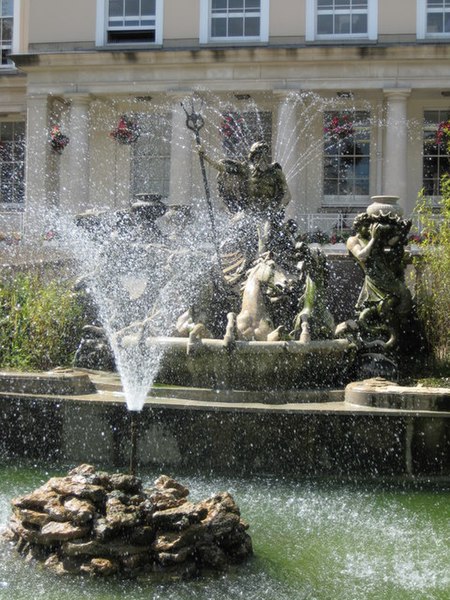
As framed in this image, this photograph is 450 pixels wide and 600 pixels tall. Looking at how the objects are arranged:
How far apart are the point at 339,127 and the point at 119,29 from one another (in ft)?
25.9

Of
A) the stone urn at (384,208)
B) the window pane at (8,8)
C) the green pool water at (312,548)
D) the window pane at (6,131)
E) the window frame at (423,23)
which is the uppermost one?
the window pane at (8,8)

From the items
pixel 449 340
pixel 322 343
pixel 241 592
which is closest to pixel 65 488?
pixel 241 592

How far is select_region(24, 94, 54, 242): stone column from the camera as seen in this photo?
26359 mm

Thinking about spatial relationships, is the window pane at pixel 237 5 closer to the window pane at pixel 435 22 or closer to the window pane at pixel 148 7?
the window pane at pixel 148 7

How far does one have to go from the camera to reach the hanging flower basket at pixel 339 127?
24.8 metres

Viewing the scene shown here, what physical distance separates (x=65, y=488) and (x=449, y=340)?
7118 mm

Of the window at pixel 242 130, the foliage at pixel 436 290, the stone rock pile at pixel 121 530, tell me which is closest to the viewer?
the stone rock pile at pixel 121 530

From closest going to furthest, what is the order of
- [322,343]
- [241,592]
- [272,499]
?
[241,592], [272,499], [322,343]

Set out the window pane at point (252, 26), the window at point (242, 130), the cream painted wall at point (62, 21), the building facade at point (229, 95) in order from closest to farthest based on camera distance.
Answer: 1. the window at point (242, 130)
2. the building facade at point (229, 95)
3. the window pane at point (252, 26)
4. the cream painted wall at point (62, 21)

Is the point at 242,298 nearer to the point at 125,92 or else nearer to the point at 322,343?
the point at 322,343

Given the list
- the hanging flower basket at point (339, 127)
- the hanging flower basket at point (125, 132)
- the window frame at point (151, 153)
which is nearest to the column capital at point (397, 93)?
the hanging flower basket at point (339, 127)

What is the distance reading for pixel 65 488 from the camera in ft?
19.9

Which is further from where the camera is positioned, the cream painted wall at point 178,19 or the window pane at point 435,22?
the window pane at point 435,22

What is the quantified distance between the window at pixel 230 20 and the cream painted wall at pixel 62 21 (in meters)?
3.40
